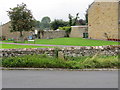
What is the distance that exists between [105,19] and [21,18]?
16.6m

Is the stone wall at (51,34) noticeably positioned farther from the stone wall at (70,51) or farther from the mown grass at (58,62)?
the mown grass at (58,62)

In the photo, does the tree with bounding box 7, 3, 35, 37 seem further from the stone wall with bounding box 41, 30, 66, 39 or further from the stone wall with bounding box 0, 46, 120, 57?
the stone wall with bounding box 0, 46, 120, 57

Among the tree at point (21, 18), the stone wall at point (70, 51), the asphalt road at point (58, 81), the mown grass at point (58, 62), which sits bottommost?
the asphalt road at point (58, 81)

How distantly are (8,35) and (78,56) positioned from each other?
4149cm

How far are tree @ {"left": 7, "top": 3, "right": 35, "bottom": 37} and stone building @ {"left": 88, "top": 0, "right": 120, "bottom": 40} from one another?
Answer: 1266cm

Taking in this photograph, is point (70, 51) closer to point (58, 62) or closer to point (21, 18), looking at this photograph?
point (58, 62)

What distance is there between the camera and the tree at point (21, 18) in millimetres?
44969

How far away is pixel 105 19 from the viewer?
44.7m

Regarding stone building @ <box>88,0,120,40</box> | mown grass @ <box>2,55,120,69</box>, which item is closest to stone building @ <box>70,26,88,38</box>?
stone building @ <box>88,0,120,40</box>

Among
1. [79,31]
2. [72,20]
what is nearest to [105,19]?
[79,31]

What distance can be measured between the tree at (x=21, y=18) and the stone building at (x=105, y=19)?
1266 centimetres

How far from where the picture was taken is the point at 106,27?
147 ft

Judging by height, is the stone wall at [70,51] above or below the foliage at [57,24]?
below

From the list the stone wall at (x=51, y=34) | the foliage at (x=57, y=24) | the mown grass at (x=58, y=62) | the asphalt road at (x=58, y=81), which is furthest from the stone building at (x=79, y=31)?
the asphalt road at (x=58, y=81)
